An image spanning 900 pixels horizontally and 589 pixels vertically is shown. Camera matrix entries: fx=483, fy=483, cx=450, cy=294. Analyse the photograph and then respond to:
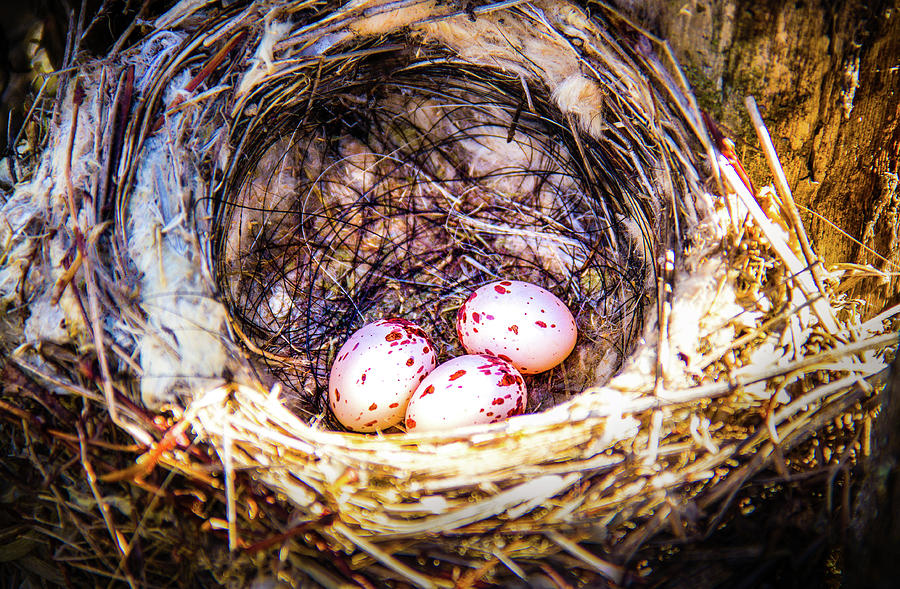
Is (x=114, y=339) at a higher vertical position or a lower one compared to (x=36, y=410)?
higher

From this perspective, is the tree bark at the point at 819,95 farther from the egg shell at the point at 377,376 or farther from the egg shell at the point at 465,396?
the egg shell at the point at 377,376

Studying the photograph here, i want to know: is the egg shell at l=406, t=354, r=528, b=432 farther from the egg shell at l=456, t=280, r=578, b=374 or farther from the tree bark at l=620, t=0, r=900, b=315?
the tree bark at l=620, t=0, r=900, b=315

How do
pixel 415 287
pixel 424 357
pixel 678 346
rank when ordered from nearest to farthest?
pixel 678 346 < pixel 424 357 < pixel 415 287

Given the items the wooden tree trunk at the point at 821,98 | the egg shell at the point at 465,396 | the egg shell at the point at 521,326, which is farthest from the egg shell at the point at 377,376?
the wooden tree trunk at the point at 821,98

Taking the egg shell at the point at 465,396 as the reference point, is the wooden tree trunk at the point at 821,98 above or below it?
above

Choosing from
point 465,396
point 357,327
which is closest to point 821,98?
point 465,396

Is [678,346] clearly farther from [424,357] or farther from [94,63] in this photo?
[94,63]

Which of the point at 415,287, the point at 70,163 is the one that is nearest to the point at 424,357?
the point at 415,287
